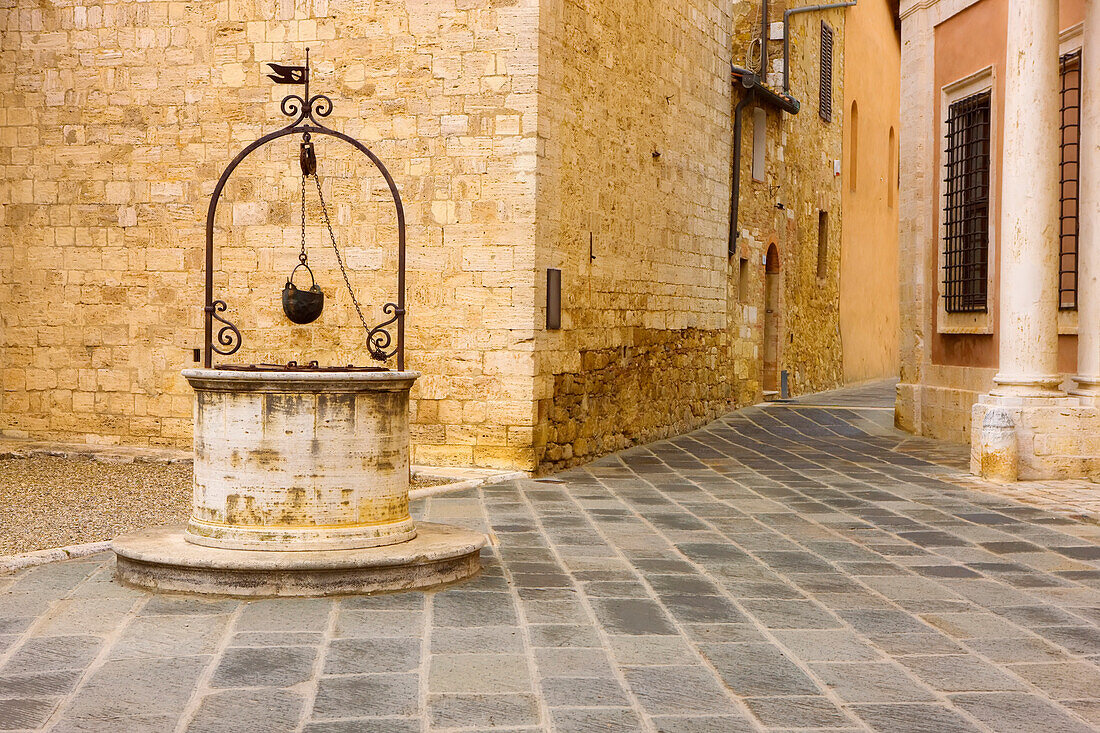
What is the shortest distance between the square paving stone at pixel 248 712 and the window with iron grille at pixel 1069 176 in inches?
335

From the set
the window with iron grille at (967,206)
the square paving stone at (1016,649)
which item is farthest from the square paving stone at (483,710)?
the window with iron grille at (967,206)

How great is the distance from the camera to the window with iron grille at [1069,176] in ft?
33.6

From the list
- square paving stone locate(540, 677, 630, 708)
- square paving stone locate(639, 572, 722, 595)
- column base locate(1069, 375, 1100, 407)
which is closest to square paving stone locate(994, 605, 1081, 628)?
square paving stone locate(639, 572, 722, 595)

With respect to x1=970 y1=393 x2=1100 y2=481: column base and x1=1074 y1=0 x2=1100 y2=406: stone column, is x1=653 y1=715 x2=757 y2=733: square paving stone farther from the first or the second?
x1=1074 y1=0 x2=1100 y2=406: stone column

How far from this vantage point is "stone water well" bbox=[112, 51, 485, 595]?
16.9 ft

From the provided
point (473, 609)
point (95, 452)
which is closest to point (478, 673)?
point (473, 609)

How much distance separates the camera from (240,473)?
533 centimetres

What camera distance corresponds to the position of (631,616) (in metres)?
4.87

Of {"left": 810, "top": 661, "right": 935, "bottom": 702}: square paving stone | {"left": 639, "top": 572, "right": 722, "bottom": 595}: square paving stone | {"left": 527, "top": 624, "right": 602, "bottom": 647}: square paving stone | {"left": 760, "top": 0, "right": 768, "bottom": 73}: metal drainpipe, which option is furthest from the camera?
{"left": 760, "top": 0, "right": 768, "bottom": 73}: metal drainpipe

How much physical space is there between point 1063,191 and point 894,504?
406 centimetres

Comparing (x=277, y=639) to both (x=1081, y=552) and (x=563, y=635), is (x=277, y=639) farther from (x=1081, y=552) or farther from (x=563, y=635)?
(x=1081, y=552)

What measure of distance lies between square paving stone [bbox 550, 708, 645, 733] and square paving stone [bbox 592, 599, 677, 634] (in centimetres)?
97

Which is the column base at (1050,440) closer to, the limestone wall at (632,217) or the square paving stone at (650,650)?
the limestone wall at (632,217)

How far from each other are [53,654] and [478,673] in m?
1.52
